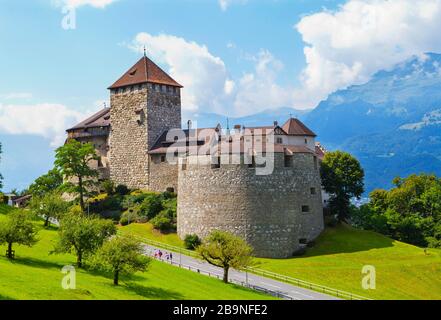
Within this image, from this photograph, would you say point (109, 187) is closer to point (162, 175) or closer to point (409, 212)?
point (162, 175)

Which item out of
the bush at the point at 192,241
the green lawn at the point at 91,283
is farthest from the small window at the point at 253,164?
the green lawn at the point at 91,283

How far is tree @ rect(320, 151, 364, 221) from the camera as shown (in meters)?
69.6

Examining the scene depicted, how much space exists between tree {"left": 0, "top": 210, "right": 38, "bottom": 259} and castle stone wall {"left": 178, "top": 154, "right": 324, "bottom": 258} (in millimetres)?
23068

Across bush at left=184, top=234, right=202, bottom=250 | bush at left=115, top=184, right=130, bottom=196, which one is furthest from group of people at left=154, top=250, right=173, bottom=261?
bush at left=115, top=184, right=130, bottom=196

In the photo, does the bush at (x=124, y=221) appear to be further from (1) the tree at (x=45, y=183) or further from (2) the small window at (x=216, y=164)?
(2) the small window at (x=216, y=164)

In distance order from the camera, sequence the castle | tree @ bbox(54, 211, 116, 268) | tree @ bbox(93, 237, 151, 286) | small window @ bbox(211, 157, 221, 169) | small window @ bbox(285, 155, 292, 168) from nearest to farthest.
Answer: tree @ bbox(93, 237, 151, 286) → tree @ bbox(54, 211, 116, 268) → the castle → small window @ bbox(211, 157, 221, 169) → small window @ bbox(285, 155, 292, 168)

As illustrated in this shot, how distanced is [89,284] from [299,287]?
19.1m

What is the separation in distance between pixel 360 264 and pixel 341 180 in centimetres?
1764

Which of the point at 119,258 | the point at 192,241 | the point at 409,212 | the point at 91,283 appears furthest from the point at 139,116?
the point at 91,283

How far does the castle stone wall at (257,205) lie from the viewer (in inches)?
2370

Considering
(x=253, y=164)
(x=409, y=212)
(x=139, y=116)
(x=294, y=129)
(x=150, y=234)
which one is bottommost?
(x=150, y=234)

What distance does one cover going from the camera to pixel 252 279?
49.5m

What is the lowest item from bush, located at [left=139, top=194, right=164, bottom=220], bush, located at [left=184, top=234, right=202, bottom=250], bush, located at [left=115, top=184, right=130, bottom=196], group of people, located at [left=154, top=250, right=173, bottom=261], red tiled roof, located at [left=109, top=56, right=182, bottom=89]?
group of people, located at [left=154, top=250, right=173, bottom=261]

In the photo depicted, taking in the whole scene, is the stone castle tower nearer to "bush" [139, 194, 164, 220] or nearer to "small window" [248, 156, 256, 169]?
"bush" [139, 194, 164, 220]
